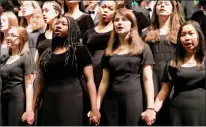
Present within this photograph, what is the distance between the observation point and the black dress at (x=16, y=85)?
5.56m

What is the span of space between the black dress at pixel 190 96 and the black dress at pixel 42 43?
1.72m

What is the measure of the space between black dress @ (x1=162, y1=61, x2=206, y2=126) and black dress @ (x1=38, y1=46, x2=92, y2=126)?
91 cm

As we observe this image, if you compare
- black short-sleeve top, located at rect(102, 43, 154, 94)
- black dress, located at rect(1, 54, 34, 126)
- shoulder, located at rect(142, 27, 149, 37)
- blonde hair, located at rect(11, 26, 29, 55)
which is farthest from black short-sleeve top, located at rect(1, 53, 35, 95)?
shoulder, located at rect(142, 27, 149, 37)

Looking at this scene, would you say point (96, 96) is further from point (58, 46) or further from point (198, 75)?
point (198, 75)

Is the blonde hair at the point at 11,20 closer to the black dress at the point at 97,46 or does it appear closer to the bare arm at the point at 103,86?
the black dress at the point at 97,46

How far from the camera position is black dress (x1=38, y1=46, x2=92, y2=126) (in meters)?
4.92

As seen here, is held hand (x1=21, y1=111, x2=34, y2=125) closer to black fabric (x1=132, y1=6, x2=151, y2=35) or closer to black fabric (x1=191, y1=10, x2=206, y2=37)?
black fabric (x1=132, y1=6, x2=151, y2=35)

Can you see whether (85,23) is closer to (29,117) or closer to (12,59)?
(12,59)

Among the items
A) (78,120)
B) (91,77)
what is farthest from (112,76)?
(78,120)

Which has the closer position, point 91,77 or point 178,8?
point 91,77

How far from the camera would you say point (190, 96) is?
461cm

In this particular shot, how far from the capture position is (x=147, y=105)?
4.90 metres

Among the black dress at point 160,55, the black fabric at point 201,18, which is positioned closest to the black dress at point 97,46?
the black dress at point 160,55

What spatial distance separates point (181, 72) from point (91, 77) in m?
0.90
